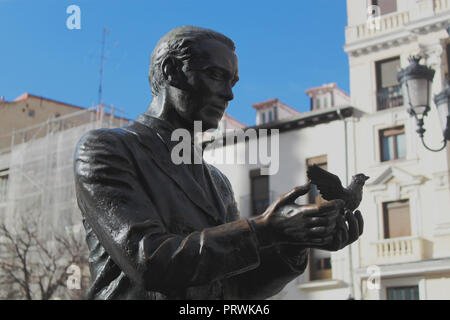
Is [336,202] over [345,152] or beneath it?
beneath

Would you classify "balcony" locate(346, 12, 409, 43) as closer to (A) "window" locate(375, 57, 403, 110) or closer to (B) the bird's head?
(A) "window" locate(375, 57, 403, 110)

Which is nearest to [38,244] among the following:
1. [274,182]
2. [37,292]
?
[37,292]

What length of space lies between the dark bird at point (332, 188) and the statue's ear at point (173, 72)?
1.82 ft

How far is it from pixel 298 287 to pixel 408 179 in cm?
511

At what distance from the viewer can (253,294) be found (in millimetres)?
A: 2615

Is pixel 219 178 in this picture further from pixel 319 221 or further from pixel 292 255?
pixel 319 221

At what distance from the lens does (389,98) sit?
2712cm

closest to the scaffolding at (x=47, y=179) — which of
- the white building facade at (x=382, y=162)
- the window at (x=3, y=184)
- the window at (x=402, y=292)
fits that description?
the window at (x=3, y=184)

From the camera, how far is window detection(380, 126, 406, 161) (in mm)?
26406

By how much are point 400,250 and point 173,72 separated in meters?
23.6

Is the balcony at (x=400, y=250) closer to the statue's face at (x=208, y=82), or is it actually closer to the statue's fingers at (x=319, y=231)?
the statue's face at (x=208, y=82)

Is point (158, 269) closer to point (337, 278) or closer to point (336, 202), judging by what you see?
point (336, 202)

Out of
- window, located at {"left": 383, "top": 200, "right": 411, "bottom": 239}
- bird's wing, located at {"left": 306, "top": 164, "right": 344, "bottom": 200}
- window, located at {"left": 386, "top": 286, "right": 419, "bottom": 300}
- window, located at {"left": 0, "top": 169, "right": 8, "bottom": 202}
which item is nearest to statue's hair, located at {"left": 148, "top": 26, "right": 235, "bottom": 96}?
bird's wing, located at {"left": 306, "top": 164, "right": 344, "bottom": 200}

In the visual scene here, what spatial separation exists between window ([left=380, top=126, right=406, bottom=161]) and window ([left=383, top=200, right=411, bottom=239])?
155 cm
